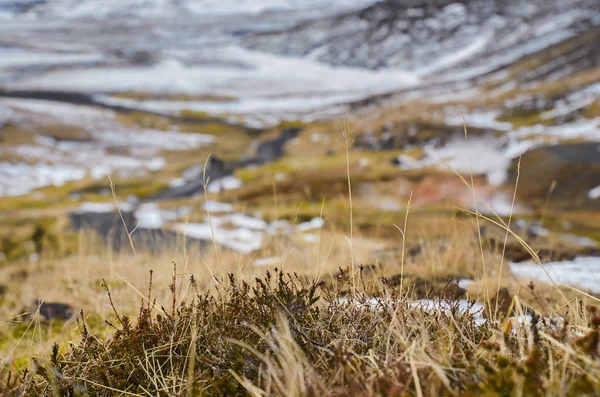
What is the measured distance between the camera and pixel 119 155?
74.1 m

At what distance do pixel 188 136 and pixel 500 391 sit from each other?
97.1 metres

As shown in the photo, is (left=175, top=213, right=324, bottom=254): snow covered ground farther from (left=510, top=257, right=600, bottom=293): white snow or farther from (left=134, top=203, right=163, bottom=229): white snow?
(left=510, top=257, right=600, bottom=293): white snow

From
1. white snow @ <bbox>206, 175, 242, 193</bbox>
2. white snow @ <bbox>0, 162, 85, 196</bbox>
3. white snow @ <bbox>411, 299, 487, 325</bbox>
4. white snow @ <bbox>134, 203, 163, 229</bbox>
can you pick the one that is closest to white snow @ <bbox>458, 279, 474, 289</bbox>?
white snow @ <bbox>411, 299, 487, 325</bbox>

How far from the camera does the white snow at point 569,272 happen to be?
14.1 feet

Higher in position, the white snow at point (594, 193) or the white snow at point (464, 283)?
the white snow at point (464, 283)

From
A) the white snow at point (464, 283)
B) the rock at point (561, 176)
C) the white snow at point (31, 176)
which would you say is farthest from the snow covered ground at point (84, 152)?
the white snow at point (464, 283)

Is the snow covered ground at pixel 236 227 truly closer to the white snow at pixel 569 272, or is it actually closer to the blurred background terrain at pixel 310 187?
the blurred background terrain at pixel 310 187

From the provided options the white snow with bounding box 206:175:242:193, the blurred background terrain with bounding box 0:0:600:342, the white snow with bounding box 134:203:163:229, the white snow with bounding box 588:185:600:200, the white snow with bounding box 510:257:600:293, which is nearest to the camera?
the white snow with bounding box 510:257:600:293

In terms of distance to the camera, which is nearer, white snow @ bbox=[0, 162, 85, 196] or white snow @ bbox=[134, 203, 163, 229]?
white snow @ bbox=[134, 203, 163, 229]

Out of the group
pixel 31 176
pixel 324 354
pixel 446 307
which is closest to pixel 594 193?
pixel 446 307

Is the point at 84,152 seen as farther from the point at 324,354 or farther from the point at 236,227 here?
the point at 324,354

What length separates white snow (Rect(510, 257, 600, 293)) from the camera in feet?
14.1

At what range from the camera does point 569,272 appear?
4.79 metres

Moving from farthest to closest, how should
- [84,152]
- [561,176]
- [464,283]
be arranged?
[84,152] < [561,176] < [464,283]
